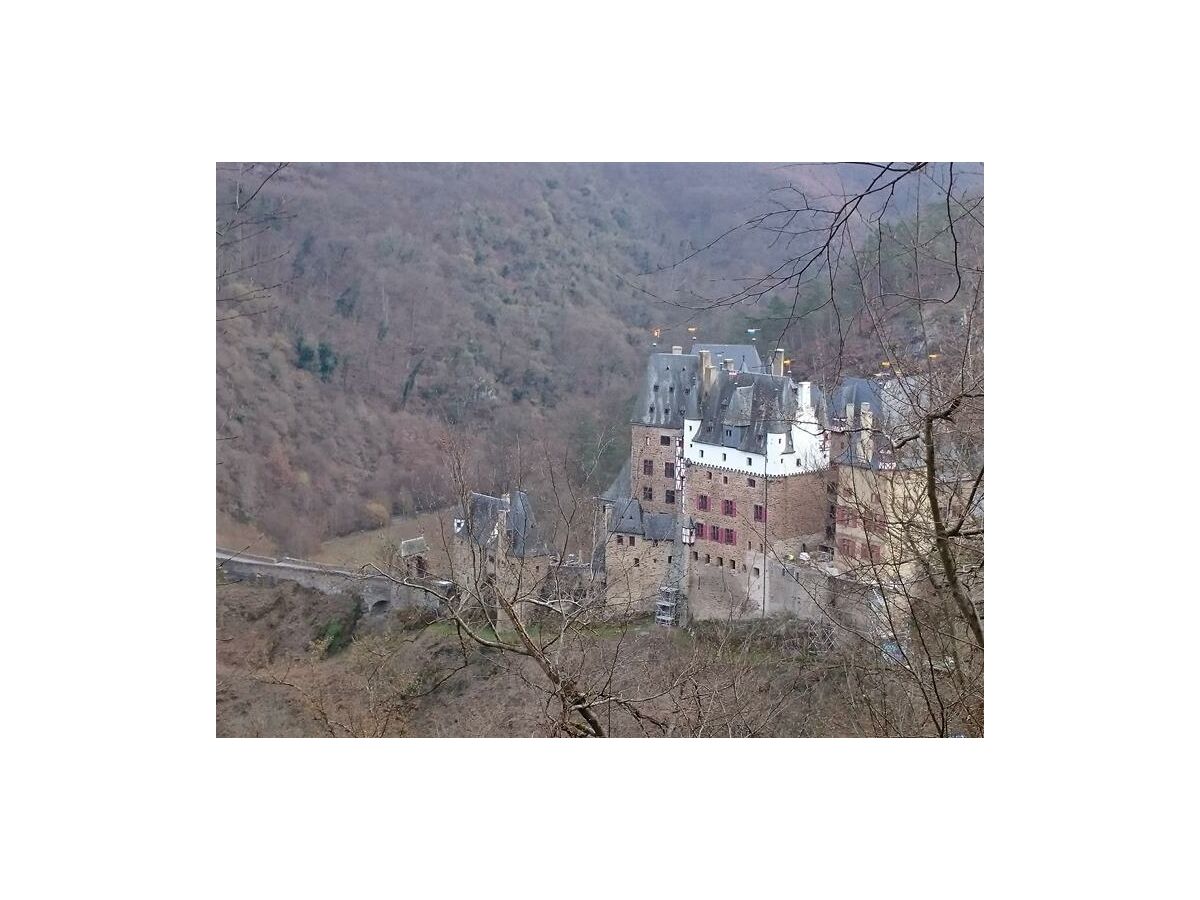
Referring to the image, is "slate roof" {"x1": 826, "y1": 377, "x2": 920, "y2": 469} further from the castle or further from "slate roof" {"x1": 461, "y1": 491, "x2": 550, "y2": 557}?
"slate roof" {"x1": 461, "y1": 491, "x2": 550, "y2": 557}

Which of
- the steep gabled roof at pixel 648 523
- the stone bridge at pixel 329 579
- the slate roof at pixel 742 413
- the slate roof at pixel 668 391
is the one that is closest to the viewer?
the stone bridge at pixel 329 579

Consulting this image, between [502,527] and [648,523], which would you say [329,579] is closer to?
[502,527]

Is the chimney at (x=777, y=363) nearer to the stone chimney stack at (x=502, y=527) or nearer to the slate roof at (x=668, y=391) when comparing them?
the slate roof at (x=668, y=391)

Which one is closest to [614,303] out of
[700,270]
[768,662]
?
[700,270]

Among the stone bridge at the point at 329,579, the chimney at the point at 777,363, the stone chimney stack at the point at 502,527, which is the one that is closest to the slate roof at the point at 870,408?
the chimney at the point at 777,363

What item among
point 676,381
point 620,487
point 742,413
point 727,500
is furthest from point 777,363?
point 727,500
